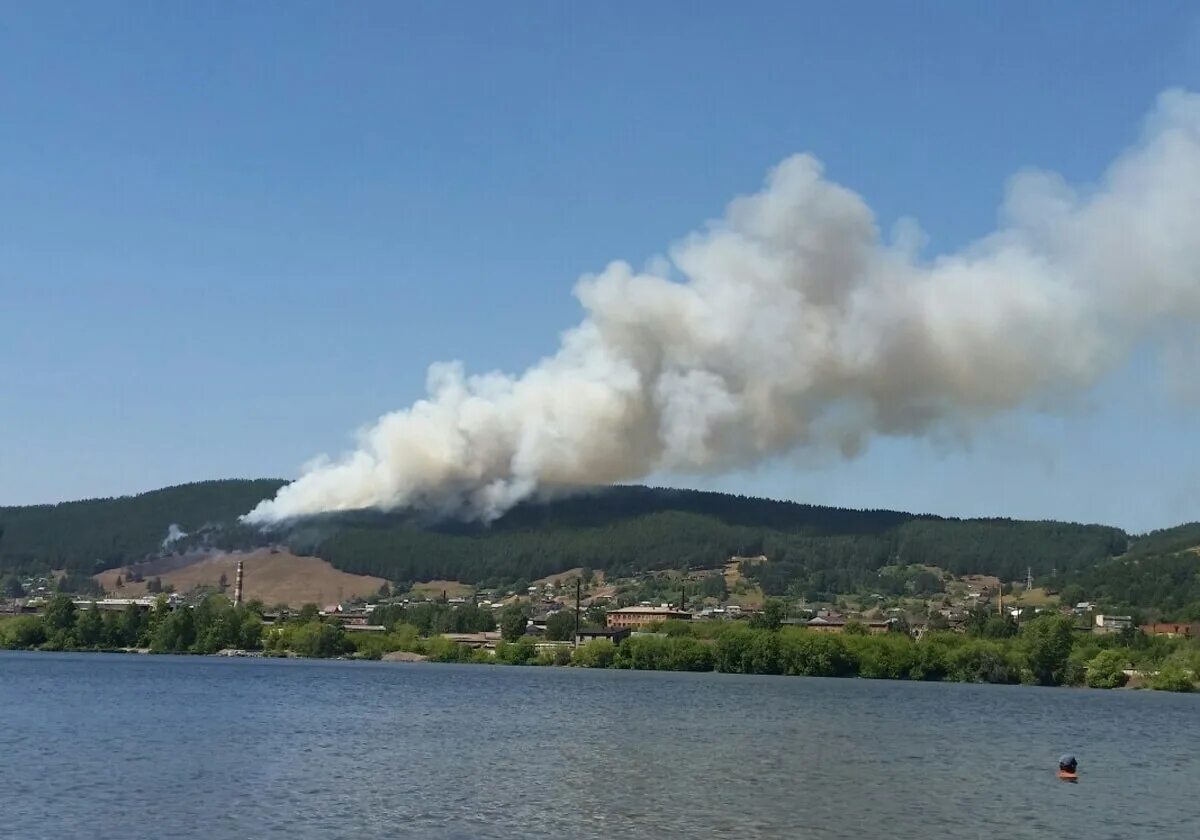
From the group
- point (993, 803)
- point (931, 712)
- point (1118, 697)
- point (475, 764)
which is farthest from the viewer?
point (1118, 697)

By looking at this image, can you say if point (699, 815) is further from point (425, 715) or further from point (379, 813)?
point (425, 715)

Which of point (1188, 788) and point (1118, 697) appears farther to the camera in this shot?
point (1118, 697)

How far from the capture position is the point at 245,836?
50.5m

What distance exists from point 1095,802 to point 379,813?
33952 millimetres

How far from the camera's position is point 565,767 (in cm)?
7556

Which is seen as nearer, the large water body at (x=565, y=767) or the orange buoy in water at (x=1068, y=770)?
the large water body at (x=565, y=767)

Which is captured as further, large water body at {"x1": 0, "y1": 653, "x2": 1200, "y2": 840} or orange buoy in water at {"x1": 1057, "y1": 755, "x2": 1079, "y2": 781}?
orange buoy in water at {"x1": 1057, "y1": 755, "x2": 1079, "y2": 781}

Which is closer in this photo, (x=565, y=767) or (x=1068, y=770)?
(x=565, y=767)

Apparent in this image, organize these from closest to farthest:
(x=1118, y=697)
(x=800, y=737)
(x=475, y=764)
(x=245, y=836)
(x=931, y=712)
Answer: (x=245, y=836) < (x=475, y=764) < (x=800, y=737) < (x=931, y=712) < (x=1118, y=697)

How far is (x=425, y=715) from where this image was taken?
113m

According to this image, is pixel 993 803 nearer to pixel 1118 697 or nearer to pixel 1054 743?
pixel 1054 743

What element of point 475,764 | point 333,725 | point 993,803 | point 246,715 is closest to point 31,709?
point 246,715

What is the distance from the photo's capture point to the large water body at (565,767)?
5616cm

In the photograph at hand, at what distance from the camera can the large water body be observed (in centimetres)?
5616
